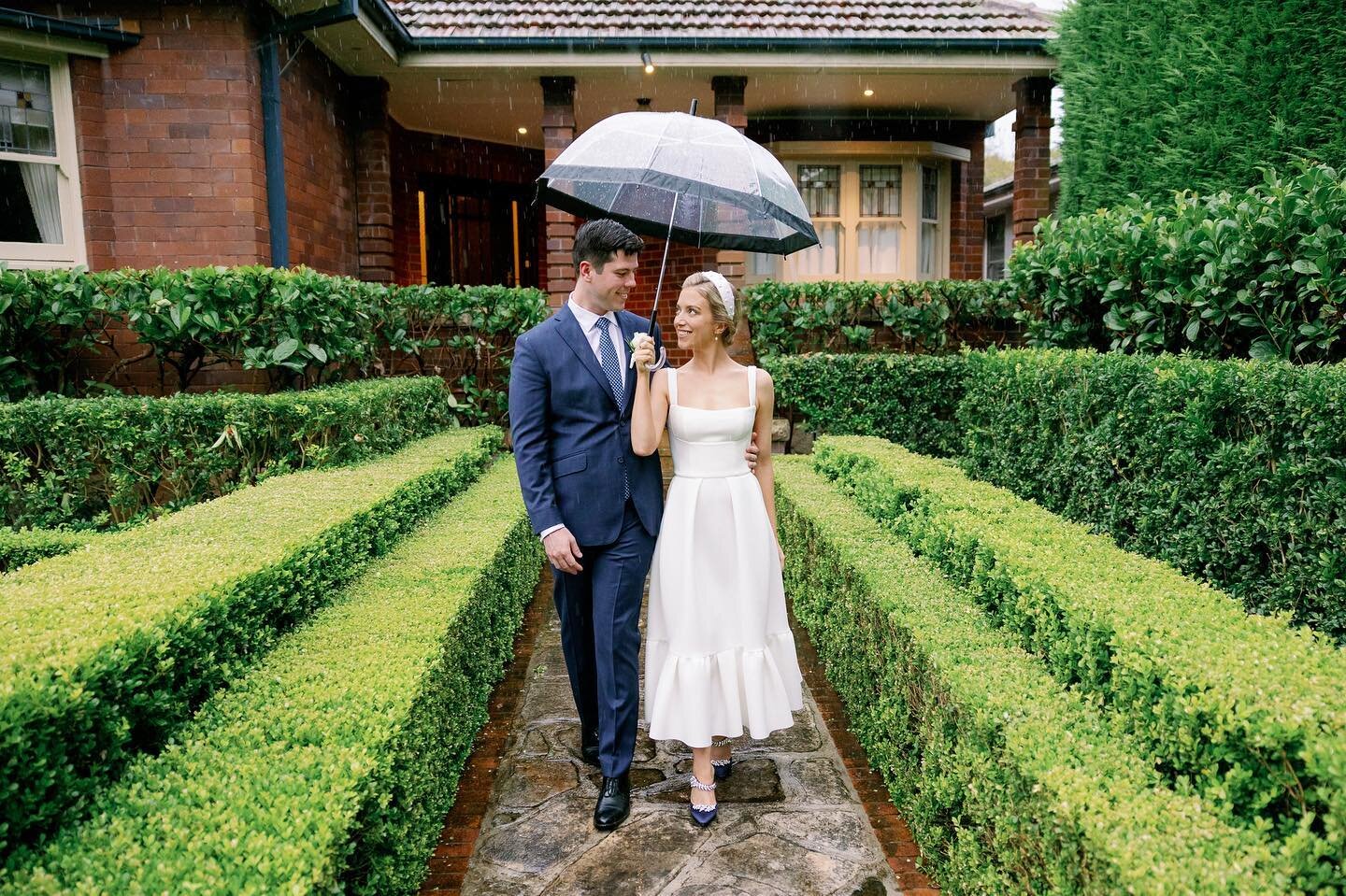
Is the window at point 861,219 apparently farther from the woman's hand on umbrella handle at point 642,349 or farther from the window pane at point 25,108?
the woman's hand on umbrella handle at point 642,349

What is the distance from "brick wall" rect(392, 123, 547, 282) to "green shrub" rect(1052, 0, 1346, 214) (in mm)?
8939

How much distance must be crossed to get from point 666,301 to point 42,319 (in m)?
8.69

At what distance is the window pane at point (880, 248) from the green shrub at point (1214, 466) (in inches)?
331

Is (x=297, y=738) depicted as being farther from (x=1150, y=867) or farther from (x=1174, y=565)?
(x=1174, y=565)

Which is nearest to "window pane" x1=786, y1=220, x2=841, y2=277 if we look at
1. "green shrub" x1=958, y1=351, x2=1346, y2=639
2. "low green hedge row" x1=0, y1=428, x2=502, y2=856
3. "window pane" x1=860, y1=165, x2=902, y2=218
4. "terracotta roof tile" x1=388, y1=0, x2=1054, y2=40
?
"window pane" x1=860, y1=165, x2=902, y2=218

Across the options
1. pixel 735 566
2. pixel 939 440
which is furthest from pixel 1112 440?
pixel 939 440

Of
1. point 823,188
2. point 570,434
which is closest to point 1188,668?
point 570,434

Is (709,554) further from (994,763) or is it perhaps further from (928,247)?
(928,247)

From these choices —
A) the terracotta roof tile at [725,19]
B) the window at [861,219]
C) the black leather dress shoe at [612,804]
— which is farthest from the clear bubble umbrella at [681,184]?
the window at [861,219]

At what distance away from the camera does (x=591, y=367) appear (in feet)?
11.0

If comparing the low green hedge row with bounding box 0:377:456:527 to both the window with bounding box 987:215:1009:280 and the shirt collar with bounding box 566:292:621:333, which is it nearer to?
the shirt collar with bounding box 566:292:621:333

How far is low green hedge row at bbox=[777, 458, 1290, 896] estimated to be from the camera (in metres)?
1.92

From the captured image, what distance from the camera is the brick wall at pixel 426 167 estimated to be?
511 inches

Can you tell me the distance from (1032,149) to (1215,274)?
7.73 meters
